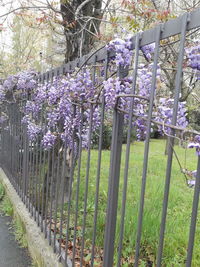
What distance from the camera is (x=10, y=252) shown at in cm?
309

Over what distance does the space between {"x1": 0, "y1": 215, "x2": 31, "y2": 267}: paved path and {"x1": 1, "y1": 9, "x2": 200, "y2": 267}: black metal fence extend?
0.34 meters

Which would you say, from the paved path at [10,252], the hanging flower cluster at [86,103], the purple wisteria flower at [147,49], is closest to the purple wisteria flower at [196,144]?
the hanging flower cluster at [86,103]

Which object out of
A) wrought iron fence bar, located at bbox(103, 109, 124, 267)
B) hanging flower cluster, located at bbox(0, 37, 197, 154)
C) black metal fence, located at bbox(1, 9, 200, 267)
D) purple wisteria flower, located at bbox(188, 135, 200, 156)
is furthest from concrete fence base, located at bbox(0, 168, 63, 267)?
purple wisteria flower, located at bbox(188, 135, 200, 156)

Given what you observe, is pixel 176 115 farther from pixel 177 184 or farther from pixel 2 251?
pixel 177 184

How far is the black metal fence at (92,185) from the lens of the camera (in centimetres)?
138

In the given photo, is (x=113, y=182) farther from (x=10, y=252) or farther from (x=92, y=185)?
(x=92, y=185)

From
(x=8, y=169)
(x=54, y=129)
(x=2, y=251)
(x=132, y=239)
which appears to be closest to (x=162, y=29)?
(x=54, y=129)

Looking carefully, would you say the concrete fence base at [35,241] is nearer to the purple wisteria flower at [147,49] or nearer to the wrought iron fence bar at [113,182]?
the wrought iron fence bar at [113,182]

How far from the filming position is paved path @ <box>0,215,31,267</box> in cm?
288

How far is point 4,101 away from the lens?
5.16 metres

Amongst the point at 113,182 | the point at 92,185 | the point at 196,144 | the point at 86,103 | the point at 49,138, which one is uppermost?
the point at 86,103

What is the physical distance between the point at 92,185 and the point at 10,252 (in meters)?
2.23

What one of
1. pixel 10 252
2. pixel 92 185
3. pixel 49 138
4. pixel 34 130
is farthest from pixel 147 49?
pixel 92 185

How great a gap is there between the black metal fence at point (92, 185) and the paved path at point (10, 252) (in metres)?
0.34
